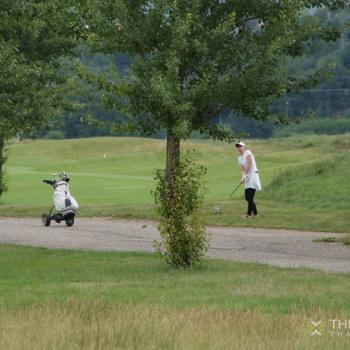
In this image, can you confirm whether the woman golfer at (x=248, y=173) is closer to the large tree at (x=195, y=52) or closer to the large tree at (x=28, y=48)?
the large tree at (x=28, y=48)

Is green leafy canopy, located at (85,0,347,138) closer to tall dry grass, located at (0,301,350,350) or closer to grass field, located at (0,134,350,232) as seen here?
grass field, located at (0,134,350,232)

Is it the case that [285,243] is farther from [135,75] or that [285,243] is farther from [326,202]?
[326,202]

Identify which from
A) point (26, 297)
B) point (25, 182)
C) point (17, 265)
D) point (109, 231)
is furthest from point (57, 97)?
point (25, 182)

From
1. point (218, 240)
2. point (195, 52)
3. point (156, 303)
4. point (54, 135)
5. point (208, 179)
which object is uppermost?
point (54, 135)

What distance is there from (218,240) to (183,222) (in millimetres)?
4827

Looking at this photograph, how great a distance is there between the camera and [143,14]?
17703 mm

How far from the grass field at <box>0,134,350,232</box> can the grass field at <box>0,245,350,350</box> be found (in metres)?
7.25

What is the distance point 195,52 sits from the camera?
17281mm

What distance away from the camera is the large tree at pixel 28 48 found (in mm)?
18141

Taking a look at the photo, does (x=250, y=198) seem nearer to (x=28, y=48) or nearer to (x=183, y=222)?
(x=28, y=48)

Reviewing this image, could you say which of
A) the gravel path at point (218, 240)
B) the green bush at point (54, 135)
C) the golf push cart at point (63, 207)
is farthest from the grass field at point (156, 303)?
the green bush at point (54, 135)

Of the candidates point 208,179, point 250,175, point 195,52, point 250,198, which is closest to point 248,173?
point 250,175

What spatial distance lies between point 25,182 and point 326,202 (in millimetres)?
22645

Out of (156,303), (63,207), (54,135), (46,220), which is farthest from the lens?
(54,135)
